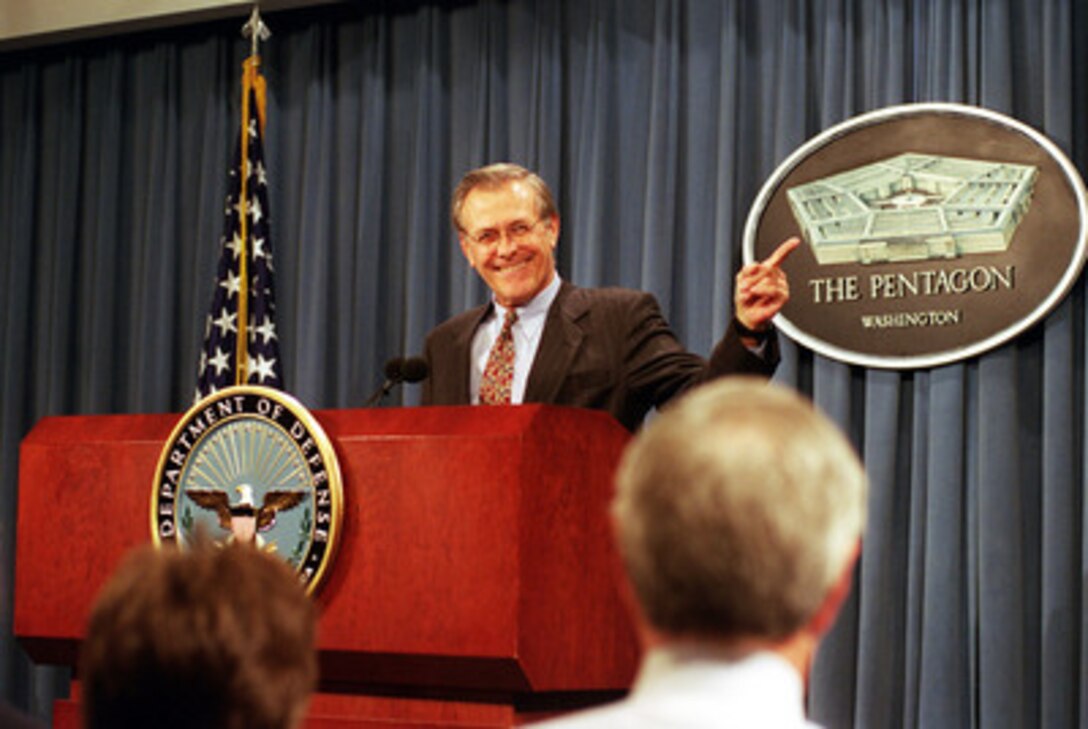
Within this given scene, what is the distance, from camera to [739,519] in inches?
42.5

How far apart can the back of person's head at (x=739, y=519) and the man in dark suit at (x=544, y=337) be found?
6.74ft

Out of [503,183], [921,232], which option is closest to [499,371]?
[503,183]

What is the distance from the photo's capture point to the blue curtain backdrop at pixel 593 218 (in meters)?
4.86

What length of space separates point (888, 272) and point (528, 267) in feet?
5.61

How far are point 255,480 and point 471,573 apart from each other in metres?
0.50

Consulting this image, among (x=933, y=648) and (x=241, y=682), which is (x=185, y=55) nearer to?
(x=933, y=648)

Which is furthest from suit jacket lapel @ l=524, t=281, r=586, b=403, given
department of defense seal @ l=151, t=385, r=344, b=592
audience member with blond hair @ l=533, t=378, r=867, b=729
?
audience member with blond hair @ l=533, t=378, r=867, b=729

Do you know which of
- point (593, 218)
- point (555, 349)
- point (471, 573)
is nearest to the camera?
point (471, 573)

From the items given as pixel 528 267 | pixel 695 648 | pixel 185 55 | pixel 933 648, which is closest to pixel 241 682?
pixel 695 648

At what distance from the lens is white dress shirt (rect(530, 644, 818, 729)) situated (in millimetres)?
1101

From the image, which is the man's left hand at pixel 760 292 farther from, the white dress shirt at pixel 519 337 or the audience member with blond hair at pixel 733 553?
the audience member with blond hair at pixel 733 553

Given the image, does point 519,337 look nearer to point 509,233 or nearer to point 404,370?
point 509,233

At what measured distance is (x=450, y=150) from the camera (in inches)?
243

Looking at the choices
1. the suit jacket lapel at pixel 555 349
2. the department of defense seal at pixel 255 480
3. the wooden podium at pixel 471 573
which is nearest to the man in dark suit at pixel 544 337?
the suit jacket lapel at pixel 555 349
